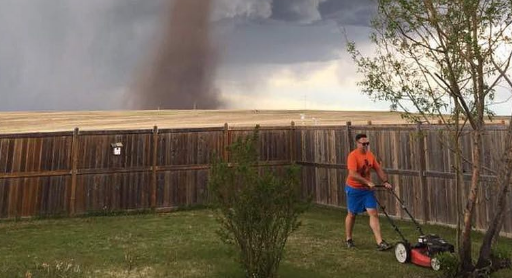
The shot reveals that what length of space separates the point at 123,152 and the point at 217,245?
503 centimetres

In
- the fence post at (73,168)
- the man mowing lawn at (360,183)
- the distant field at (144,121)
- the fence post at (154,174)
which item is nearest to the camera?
the man mowing lawn at (360,183)

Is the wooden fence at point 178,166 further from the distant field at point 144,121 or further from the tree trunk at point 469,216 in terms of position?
the distant field at point 144,121

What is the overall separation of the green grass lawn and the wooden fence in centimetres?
63

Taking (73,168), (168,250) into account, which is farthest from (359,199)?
(73,168)

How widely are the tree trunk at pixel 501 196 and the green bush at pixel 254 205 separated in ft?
7.57

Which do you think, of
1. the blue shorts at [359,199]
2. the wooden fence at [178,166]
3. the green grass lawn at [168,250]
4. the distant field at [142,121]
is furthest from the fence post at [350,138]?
the distant field at [142,121]

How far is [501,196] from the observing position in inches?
191

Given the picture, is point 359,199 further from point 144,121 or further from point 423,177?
point 144,121

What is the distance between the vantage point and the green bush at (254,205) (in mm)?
4527

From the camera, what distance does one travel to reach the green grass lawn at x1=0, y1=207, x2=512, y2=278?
548 cm

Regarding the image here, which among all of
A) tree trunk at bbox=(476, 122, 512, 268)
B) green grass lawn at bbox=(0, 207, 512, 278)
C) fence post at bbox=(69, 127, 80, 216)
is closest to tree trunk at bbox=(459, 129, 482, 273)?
tree trunk at bbox=(476, 122, 512, 268)

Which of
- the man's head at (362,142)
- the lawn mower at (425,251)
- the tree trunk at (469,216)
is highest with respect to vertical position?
the man's head at (362,142)

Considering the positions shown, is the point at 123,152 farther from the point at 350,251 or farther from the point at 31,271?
the point at 350,251

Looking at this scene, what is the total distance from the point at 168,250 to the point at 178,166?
4.96 meters
